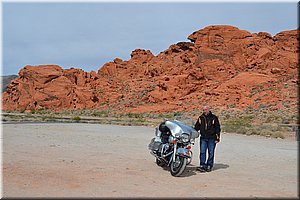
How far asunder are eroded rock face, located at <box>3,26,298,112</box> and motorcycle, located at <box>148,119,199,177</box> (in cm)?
4746

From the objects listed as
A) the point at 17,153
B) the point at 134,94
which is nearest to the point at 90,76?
the point at 134,94

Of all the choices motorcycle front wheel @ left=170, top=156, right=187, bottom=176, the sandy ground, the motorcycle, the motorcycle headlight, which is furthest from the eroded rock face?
motorcycle front wheel @ left=170, top=156, right=187, bottom=176

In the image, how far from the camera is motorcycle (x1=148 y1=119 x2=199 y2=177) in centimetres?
882

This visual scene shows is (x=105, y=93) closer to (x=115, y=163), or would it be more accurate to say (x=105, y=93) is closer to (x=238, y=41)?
(x=238, y=41)

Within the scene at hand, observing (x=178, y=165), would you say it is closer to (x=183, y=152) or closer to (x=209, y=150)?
(x=183, y=152)

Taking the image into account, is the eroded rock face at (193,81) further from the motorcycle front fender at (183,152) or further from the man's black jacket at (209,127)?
the motorcycle front fender at (183,152)

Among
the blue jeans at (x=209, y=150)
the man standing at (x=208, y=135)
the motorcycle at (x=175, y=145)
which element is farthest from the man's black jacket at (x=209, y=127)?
the motorcycle at (x=175, y=145)

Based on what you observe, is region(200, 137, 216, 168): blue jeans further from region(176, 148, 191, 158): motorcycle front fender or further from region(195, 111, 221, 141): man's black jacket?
region(176, 148, 191, 158): motorcycle front fender

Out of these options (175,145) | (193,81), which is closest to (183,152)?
(175,145)

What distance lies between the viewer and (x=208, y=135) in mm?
9648

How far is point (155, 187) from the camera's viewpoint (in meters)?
7.53

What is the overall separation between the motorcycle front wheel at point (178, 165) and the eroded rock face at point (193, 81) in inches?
1899

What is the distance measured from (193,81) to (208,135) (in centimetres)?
5814

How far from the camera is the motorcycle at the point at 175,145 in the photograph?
8.82 meters
